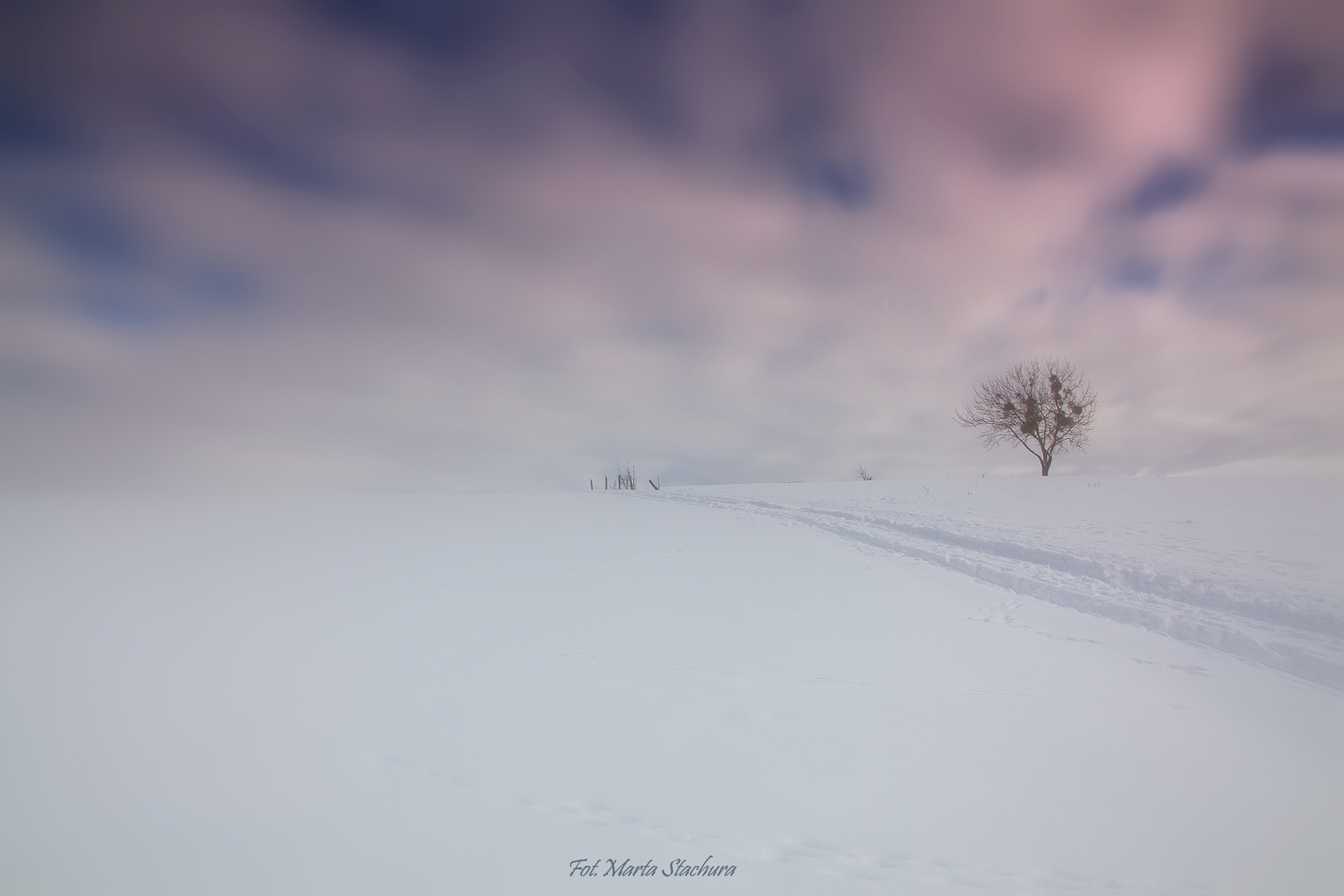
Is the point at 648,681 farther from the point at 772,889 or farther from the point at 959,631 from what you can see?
the point at 959,631

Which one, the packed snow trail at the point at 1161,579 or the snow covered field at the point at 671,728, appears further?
the packed snow trail at the point at 1161,579

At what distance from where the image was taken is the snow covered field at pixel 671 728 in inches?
80.7

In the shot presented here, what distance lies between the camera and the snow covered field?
2051 mm

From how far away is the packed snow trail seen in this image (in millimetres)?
4273

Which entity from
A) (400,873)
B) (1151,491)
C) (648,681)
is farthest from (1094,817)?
(1151,491)

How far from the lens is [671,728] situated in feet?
9.39

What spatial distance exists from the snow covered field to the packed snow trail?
4 cm

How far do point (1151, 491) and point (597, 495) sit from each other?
1620cm

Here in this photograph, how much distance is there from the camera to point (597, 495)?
2091 cm

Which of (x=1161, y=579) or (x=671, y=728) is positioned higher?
(x=1161, y=579)

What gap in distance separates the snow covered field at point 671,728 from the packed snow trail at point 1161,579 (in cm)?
4

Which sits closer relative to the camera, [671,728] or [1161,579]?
[671,728]

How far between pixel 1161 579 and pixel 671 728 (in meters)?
5.74

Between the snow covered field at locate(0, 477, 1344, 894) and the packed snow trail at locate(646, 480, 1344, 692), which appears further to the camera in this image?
the packed snow trail at locate(646, 480, 1344, 692)
